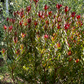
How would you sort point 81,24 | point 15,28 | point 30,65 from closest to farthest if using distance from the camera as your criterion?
1. point 30,65
2. point 81,24
3. point 15,28

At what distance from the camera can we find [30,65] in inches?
98.0

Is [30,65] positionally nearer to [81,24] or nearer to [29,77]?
[29,77]

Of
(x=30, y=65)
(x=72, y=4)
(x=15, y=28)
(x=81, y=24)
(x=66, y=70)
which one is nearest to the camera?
(x=66, y=70)

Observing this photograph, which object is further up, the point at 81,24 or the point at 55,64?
the point at 81,24

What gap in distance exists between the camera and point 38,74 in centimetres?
242

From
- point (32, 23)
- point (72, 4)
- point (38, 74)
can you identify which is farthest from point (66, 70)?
point (72, 4)

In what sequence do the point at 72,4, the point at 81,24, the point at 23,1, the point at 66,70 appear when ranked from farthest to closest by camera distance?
1. the point at 72,4
2. the point at 23,1
3. the point at 81,24
4. the point at 66,70

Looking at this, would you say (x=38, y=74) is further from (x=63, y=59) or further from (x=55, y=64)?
(x=63, y=59)

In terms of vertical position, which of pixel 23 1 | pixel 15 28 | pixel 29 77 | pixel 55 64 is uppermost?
pixel 23 1

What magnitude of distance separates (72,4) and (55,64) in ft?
14.0

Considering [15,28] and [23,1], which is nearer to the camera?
[15,28]

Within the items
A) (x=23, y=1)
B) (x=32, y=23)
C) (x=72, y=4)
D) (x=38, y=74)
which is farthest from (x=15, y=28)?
(x=72, y=4)

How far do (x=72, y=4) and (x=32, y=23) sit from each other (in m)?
3.52

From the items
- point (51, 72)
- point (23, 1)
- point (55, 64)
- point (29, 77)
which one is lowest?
point (29, 77)
